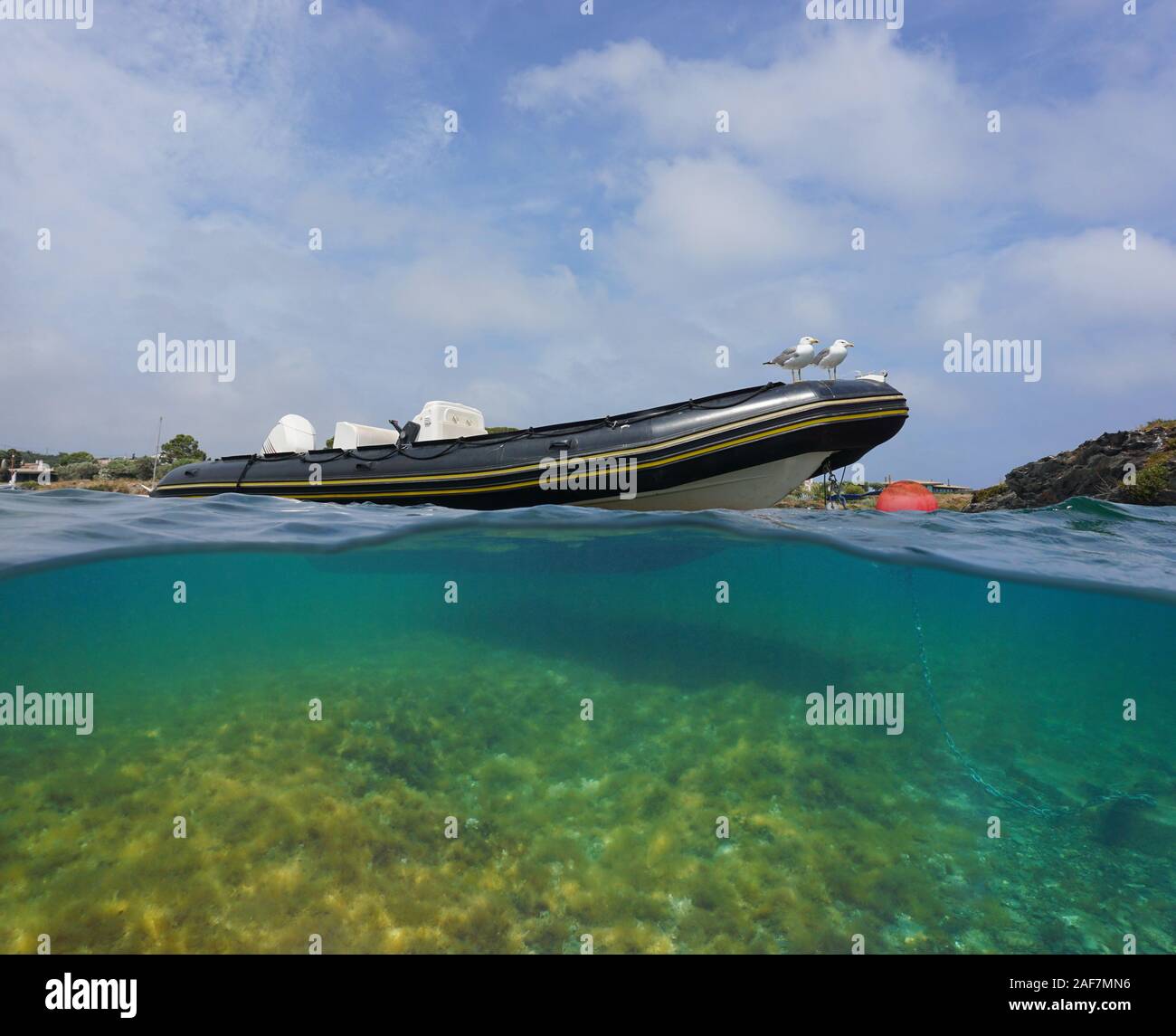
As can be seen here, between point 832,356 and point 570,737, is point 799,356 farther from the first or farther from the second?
point 570,737

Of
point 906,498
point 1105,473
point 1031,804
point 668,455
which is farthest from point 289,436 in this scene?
point 1105,473

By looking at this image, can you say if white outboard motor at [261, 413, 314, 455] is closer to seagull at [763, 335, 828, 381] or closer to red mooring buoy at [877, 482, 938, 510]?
seagull at [763, 335, 828, 381]

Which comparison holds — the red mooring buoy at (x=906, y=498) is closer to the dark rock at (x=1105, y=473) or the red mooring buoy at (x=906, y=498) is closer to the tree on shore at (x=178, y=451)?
the dark rock at (x=1105, y=473)

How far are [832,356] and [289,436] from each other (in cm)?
1358

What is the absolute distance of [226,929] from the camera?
3.41m

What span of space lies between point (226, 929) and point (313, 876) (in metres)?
0.54

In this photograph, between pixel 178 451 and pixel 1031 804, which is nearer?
pixel 1031 804

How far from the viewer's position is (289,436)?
15.0m

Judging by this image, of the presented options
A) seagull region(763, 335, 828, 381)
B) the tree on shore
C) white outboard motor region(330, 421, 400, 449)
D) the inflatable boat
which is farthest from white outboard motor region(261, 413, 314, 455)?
the tree on shore

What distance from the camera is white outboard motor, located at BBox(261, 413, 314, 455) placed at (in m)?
14.8

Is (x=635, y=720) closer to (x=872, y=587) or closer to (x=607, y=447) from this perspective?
(x=607, y=447)


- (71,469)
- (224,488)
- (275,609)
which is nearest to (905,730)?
(275,609)

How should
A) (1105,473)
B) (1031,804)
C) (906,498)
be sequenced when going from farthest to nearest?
(1105,473) → (906,498) → (1031,804)
